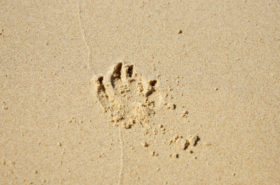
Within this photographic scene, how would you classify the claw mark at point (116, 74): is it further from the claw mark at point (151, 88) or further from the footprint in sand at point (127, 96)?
the claw mark at point (151, 88)

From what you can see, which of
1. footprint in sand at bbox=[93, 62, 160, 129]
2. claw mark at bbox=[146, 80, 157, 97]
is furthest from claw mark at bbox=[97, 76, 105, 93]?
claw mark at bbox=[146, 80, 157, 97]

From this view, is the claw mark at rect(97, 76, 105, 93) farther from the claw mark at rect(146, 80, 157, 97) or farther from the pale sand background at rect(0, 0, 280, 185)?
the claw mark at rect(146, 80, 157, 97)

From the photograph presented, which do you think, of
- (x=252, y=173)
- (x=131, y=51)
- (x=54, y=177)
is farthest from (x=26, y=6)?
(x=252, y=173)

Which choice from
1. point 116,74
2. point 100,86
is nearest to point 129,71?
point 116,74

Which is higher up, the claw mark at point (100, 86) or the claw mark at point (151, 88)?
the claw mark at point (100, 86)

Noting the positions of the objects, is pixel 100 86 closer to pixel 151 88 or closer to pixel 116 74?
pixel 116 74

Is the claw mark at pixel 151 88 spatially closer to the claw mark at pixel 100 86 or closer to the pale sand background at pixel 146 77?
the pale sand background at pixel 146 77

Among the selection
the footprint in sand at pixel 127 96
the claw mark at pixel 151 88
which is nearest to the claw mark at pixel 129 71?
the footprint in sand at pixel 127 96
